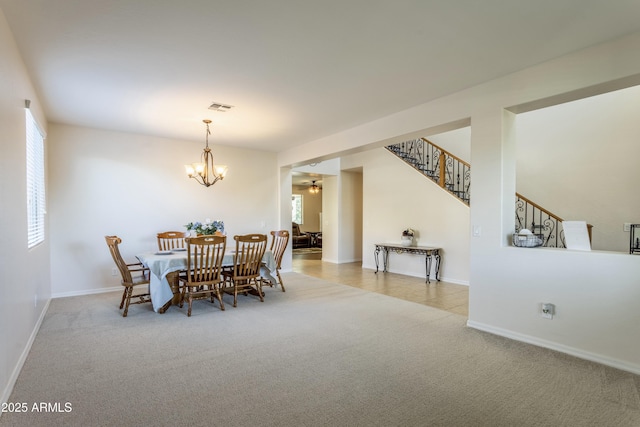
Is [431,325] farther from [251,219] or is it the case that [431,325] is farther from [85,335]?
[251,219]

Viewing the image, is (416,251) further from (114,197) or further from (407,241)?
(114,197)

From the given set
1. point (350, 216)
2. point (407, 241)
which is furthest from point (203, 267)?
point (350, 216)

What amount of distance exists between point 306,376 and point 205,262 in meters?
2.30

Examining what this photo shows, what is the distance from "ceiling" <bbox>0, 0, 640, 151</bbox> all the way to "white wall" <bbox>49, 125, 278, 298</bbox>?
3.40ft

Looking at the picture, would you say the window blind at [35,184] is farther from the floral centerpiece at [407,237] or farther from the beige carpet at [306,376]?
the floral centerpiece at [407,237]

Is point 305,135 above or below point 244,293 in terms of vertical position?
above

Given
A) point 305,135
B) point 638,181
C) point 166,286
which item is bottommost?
point 166,286

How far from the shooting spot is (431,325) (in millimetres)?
3623

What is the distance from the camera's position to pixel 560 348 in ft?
9.59

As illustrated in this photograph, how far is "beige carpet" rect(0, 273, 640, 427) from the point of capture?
6.51 ft

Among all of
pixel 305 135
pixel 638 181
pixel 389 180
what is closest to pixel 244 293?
pixel 305 135

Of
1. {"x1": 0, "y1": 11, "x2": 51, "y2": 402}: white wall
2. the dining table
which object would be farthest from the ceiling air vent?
the dining table

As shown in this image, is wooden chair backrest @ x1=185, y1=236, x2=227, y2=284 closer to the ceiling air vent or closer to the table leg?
the ceiling air vent

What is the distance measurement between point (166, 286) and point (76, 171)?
8.89 ft
